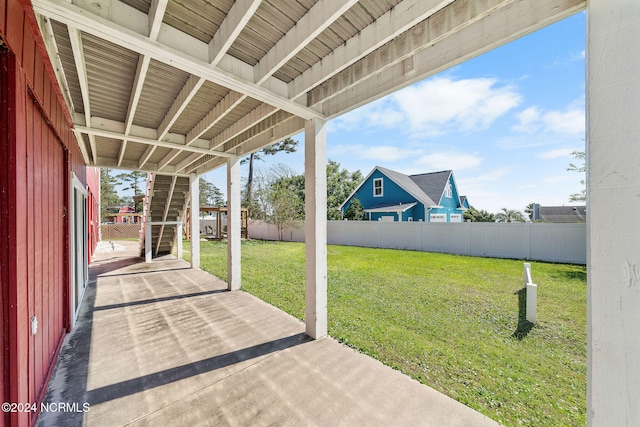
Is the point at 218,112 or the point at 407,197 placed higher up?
the point at 218,112

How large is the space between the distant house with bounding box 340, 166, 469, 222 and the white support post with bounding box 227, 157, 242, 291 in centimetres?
1145

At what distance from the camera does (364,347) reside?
326cm

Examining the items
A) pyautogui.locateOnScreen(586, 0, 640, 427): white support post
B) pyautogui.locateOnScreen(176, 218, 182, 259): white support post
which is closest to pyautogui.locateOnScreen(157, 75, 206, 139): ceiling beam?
pyautogui.locateOnScreen(586, 0, 640, 427): white support post

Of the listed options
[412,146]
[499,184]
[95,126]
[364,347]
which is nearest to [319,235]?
[364,347]

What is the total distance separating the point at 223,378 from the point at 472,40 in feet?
13.4

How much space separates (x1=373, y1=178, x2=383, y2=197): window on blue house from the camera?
1708 centimetres

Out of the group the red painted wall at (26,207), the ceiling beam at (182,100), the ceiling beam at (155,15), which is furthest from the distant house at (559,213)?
the red painted wall at (26,207)

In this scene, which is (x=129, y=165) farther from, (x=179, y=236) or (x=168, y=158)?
(x=179, y=236)

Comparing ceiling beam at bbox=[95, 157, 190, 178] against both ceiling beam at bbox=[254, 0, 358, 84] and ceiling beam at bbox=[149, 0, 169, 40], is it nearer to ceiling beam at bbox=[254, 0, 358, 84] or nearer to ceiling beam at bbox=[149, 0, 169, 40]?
ceiling beam at bbox=[254, 0, 358, 84]

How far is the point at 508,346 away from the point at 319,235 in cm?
293

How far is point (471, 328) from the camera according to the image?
3.85 meters

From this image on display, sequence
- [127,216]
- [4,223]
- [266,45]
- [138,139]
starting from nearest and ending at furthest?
[4,223] → [266,45] → [138,139] → [127,216]

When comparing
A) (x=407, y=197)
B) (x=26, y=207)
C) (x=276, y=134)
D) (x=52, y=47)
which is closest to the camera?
(x=26, y=207)

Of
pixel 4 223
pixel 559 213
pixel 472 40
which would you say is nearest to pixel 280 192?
pixel 472 40
